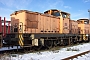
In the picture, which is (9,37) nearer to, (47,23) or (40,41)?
(40,41)

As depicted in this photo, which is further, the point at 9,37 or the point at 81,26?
the point at 81,26

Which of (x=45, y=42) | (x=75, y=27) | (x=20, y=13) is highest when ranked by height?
(x=20, y=13)

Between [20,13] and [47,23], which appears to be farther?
[47,23]

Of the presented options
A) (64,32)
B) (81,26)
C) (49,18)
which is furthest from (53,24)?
(81,26)

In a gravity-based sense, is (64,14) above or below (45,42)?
above

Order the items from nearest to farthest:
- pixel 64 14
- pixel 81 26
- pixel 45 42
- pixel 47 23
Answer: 1. pixel 45 42
2. pixel 47 23
3. pixel 64 14
4. pixel 81 26

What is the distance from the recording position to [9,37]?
33.0 ft

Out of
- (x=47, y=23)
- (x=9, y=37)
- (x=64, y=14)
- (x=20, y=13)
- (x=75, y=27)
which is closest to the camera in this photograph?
(x=9, y=37)

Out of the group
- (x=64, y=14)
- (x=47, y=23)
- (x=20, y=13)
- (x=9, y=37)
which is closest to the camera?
(x=9, y=37)

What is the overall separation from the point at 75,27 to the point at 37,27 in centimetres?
798

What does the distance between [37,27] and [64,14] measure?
4297 millimetres

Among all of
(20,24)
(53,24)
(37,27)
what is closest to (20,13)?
(20,24)

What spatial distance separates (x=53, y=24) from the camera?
13492mm

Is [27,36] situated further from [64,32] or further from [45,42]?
[64,32]
